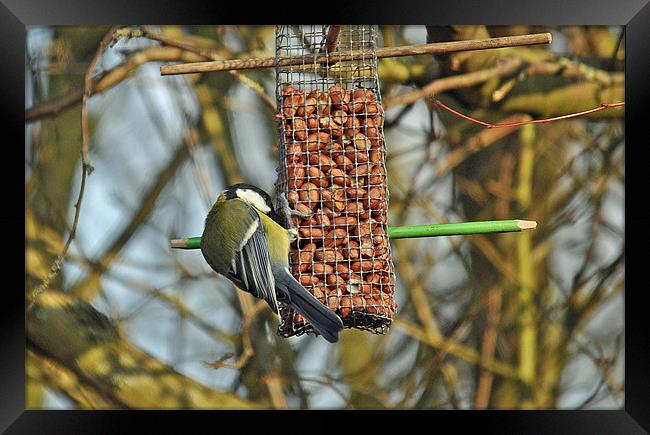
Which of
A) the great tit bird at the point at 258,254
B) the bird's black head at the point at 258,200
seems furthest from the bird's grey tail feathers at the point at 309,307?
the bird's black head at the point at 258,200

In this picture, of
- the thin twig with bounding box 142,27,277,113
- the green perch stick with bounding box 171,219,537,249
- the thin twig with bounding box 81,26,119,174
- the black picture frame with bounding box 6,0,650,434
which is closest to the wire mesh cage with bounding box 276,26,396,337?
the green perch stick with bounding box 171,219,537,249

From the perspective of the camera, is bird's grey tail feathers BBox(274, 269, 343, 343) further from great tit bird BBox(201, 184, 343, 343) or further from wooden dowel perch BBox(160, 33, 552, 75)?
wooden dowel perch BBox(160, 33, 552, 75)

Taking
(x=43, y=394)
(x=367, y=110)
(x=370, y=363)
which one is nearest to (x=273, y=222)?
(x=367, y=110)

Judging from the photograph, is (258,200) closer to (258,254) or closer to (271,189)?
(258,254)

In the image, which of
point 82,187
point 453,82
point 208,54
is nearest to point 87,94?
point 82,187

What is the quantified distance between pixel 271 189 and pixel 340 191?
0.76 m

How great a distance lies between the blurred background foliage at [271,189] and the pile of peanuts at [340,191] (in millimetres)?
758

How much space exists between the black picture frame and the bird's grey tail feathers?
906mm

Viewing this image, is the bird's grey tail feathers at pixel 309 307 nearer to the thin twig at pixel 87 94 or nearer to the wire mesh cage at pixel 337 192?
the wire mesh cage at pixel 337 192

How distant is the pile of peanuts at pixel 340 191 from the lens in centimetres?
209

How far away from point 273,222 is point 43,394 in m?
1.36

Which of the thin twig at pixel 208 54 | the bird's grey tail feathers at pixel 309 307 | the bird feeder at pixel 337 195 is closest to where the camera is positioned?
the bird's grey tail feathers at pixel 309 307
